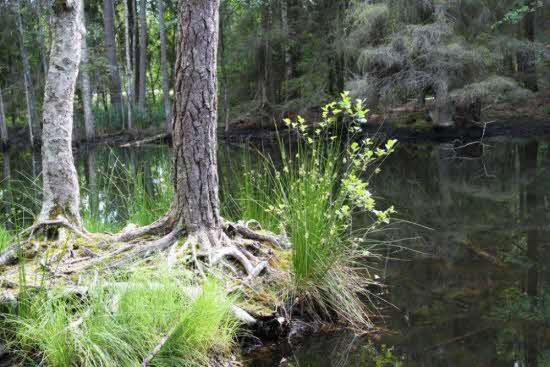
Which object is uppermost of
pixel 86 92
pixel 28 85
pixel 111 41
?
pixel 111 41

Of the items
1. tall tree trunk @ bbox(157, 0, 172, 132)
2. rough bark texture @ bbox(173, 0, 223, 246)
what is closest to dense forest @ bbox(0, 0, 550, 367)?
Result: rough bark texture @ bbox(173, 0, 223, 246)

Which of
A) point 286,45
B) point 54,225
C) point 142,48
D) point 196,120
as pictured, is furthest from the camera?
point 286,45

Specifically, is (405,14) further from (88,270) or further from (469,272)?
(88,270)

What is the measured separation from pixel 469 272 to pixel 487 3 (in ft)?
44.2

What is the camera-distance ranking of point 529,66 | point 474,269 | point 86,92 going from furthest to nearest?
point 529,66, point 86,92, point 474,269

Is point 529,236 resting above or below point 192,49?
below

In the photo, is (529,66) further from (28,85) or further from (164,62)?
(28,85)

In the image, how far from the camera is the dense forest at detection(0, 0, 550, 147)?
592 inches

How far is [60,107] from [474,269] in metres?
3.83

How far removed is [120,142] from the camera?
20.1m

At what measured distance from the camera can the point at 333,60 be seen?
2030cm

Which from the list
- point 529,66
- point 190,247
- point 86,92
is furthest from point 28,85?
point 190,247

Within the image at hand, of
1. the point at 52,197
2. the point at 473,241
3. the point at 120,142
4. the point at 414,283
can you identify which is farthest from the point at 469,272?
the point at 120,142

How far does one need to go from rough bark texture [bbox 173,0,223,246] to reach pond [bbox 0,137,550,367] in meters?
1.11
